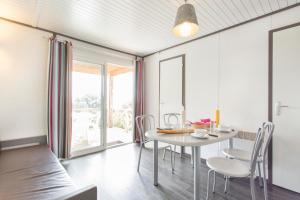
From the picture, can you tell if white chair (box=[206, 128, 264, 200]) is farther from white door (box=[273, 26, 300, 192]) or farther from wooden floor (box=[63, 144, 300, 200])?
white door (box=[273, 26, 300, 192])

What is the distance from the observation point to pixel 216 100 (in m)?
2.79

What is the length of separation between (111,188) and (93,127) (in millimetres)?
1823

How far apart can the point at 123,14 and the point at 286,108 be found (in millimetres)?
2570

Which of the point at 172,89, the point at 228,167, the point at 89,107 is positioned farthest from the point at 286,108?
the point at 89,107

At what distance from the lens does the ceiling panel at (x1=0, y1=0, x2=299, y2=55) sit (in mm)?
2008

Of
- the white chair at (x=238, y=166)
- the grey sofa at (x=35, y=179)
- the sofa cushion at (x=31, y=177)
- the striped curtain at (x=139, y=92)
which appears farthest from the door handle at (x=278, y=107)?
the striped curtain at (x=139, y=92)

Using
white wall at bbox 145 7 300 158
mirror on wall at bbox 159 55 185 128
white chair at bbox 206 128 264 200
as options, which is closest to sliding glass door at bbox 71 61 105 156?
mirror on wall at bbox 159 55 185 128

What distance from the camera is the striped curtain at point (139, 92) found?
419 centimetres

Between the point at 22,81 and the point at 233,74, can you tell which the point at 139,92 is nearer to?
the point at 233,74

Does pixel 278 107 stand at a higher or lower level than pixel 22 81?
lower

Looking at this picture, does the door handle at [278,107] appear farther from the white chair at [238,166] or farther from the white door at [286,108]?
the white chair at [238,166]

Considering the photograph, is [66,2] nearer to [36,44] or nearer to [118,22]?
[118,22]

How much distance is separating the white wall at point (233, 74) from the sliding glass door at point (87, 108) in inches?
77.4

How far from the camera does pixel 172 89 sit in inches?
141
